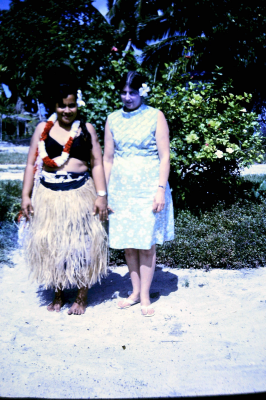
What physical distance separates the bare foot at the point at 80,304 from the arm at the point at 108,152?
0.92 m

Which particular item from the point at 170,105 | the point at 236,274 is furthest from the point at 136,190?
the point at 170,105

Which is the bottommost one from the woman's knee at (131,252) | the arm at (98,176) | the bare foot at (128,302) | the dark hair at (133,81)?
the bare foot at (128,302)

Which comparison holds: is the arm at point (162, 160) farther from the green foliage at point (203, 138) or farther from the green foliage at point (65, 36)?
the green foliage at point (65, 36)

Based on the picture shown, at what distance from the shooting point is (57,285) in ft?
10.1

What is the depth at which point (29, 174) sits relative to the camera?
2.96 m

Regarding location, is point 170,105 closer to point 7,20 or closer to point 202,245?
point 202,245

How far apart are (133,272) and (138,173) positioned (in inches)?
33.3

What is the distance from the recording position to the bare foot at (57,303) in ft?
10.6

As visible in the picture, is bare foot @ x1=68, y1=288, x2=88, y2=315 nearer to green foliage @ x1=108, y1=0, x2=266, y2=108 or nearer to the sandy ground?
the sandy ground

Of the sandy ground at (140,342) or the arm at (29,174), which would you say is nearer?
the sandy ground at (140,342)

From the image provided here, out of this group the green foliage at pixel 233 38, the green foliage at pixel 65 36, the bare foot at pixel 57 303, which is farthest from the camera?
the green foliage at pixel 233 38

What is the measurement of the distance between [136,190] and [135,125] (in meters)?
0.49

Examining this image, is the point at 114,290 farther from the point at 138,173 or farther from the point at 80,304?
the point at 138,173

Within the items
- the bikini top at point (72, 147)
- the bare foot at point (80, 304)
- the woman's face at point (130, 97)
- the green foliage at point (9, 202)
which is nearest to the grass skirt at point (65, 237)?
the bare foot at point (80, 304)
